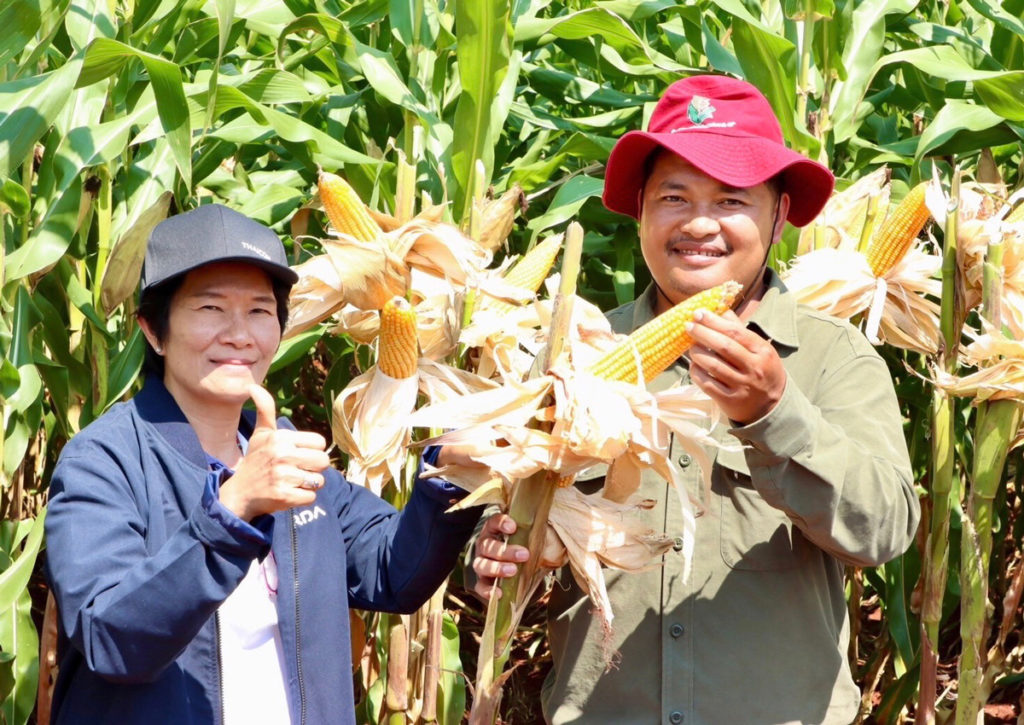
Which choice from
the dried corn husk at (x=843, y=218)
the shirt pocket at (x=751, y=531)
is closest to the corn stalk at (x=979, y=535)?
the dried corn husk at (x=843, y=218)

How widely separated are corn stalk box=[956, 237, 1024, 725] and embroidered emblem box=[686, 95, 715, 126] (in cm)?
122

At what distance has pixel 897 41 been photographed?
501 centimetres

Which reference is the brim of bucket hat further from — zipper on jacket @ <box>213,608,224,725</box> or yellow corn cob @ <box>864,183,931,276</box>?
zipper on jacket @ <box>213,608,224,725</box>

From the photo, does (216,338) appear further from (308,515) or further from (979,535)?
(979,535)

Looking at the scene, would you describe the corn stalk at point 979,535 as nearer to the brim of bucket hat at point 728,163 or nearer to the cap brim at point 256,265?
the brim of bucket hat at point 728,163

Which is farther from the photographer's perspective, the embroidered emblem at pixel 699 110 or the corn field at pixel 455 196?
the corn field at pixel 455 196

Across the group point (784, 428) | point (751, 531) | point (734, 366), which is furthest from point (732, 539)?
point (734, 366)

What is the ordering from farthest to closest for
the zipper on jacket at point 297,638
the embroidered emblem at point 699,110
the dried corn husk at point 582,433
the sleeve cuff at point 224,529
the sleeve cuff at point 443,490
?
the embroidered emblem at point 699,110 < the sleeve cuff at point 443,490 < the zipper on jacket at point 297,638 < the dried corn husk at point 582,433 < the sleeve cuff at point 224,529

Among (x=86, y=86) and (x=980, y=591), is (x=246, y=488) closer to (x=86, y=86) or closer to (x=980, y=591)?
(x=86, y=86)

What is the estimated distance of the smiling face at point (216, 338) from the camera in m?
2.45

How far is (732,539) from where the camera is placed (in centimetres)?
253

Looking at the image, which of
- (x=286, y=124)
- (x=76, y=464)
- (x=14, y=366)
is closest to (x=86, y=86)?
(x=286, y=124)

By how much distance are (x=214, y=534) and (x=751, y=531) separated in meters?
1.09

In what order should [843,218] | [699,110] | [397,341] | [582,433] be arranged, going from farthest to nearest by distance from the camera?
[843,218] < [397,341] < [699,110] < [582,433]
